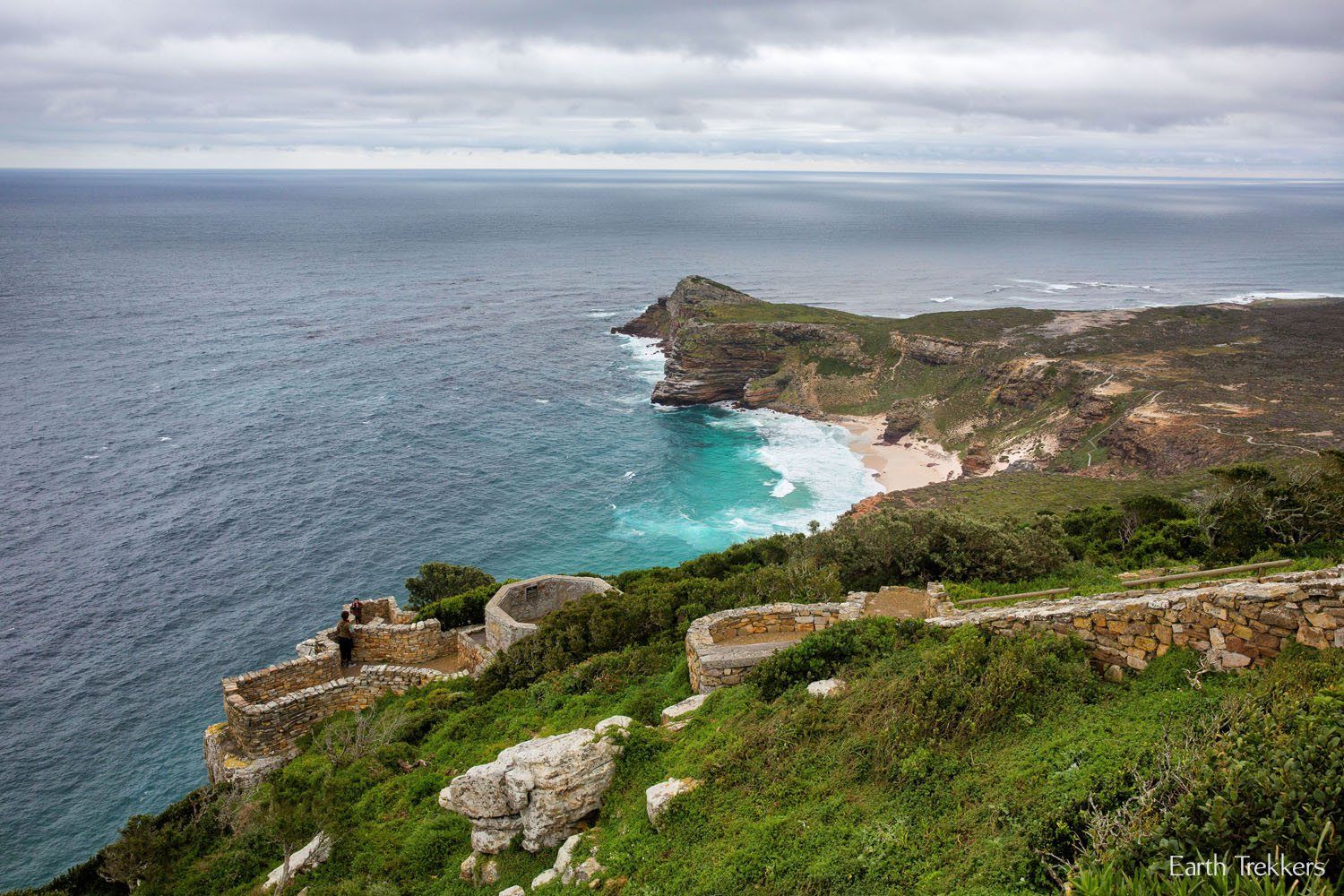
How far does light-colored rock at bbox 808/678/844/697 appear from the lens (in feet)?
42.7

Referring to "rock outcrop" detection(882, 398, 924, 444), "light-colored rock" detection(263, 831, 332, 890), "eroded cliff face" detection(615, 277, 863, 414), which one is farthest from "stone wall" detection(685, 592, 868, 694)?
"eroded cliff face" detection(615, 277, 863, 414)

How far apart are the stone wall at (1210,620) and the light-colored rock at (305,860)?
13217 mm

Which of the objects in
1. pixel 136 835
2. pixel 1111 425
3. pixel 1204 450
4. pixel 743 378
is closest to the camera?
pixel 136 835

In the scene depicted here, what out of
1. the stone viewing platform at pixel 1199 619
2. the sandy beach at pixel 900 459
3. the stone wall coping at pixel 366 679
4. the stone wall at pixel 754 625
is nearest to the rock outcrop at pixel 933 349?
the sandy beach at pixel 900 459

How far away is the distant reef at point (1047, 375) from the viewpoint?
58.7 meters

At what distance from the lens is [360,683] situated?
2439cm

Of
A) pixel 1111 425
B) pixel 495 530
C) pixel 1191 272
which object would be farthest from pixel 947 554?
pixel 1191 272

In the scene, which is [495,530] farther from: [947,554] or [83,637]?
[947,554]

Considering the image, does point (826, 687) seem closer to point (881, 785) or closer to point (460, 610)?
point (881, 785)

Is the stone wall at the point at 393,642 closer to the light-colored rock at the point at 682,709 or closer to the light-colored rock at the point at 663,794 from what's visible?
the light-colored rock at the point at 682,709

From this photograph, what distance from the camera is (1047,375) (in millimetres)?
74688

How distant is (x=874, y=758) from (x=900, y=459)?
217 feet

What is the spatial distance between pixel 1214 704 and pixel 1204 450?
5375 cm

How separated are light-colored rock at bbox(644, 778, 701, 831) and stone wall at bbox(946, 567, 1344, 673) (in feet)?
18.3
